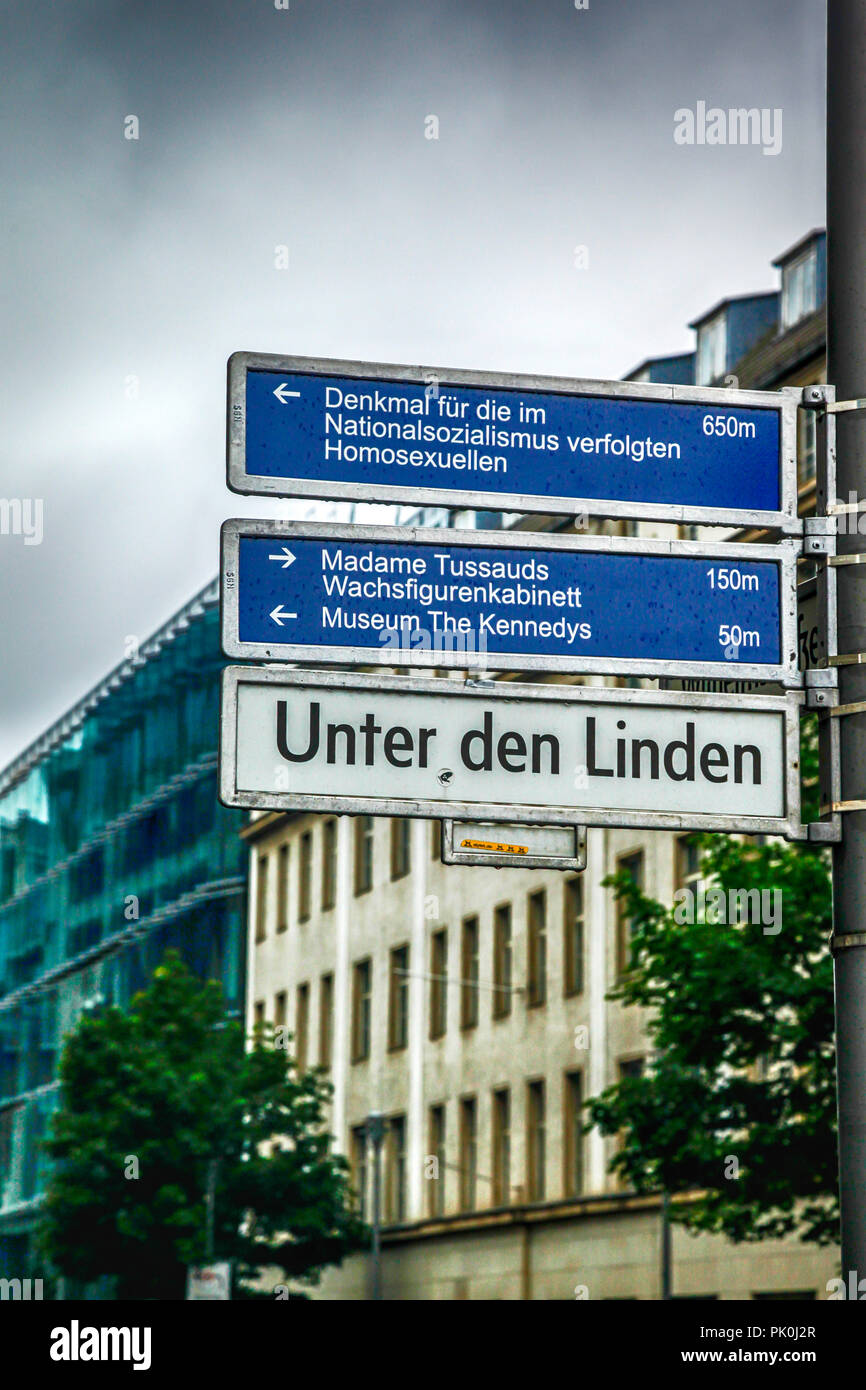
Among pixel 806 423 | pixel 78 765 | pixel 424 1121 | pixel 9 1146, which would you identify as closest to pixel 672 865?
pixel 806 423

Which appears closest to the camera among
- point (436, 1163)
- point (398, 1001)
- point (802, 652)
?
point (802, 652)

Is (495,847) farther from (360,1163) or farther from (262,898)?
(262,898)

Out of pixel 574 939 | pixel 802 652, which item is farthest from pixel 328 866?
pixel 802 652

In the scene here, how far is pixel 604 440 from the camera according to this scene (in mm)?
6078

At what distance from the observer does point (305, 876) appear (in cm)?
6681

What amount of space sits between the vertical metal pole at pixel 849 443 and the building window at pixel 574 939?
43386 millimetres

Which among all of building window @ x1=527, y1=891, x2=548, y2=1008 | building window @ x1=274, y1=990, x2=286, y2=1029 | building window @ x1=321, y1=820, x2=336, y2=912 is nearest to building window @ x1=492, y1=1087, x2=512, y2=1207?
building window @ x1=527, y1=891, x2=548, y2=1008

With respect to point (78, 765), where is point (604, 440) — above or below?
below

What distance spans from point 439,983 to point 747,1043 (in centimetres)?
3031

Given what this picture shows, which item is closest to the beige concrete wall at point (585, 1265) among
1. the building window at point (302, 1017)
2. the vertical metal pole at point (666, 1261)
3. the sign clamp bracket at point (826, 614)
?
the vertical metal pole at point (666, 1261)

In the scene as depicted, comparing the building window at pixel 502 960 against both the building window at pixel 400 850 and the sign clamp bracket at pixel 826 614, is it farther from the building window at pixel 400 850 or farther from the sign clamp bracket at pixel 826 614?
the sign clamp bracket at pixel 826 614

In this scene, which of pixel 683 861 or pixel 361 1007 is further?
pixel 361 1007
